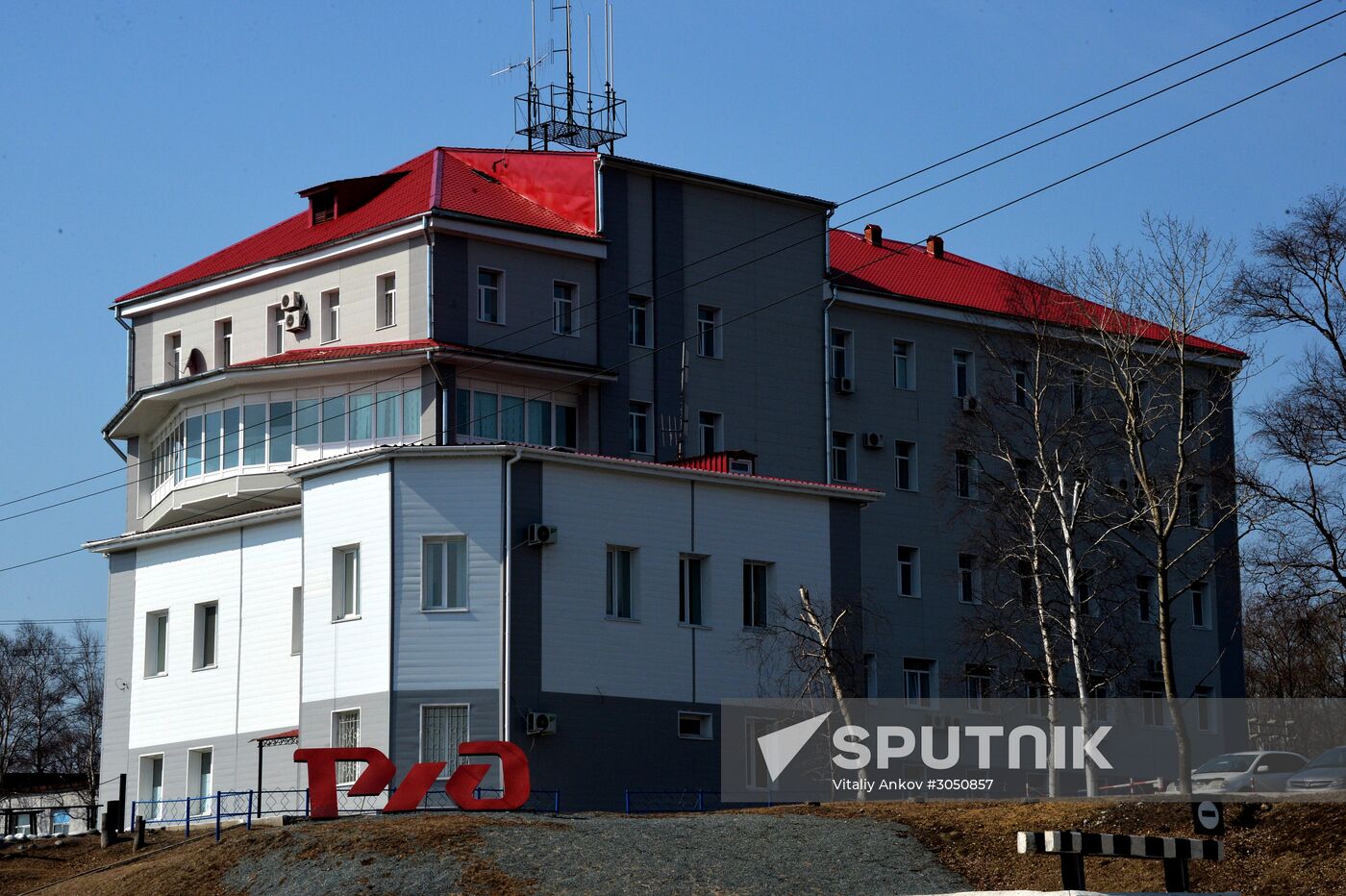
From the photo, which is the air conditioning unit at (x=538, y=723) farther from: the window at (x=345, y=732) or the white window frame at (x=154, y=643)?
the white window frame at (x=154, y=643)

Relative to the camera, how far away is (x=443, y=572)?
42.2 m

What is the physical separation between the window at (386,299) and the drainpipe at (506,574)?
12981 mm

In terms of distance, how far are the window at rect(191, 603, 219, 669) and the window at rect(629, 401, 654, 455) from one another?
12.7 metres

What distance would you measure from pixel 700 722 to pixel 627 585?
12.1 feet

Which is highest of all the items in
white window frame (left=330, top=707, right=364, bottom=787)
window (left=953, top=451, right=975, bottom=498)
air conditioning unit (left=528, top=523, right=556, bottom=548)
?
window (left=953, top=451, right=975, bottom=498)

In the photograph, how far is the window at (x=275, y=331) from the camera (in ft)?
185

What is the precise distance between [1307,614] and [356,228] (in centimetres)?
2829

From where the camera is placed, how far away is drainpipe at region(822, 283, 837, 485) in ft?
190

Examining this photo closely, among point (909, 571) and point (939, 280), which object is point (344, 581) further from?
point (939, 280)

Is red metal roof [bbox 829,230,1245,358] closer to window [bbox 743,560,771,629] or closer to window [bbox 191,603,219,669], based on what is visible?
window [bbox 743,560,771,629]

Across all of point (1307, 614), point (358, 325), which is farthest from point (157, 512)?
point (1307, 614)

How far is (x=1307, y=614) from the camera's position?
4866cm

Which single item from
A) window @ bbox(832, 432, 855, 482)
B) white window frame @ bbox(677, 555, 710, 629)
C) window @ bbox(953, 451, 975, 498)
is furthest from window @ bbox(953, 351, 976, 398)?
white window frame @ bbox(677, 555, 710, 629)

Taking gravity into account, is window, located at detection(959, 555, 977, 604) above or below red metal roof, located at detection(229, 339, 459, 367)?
below
